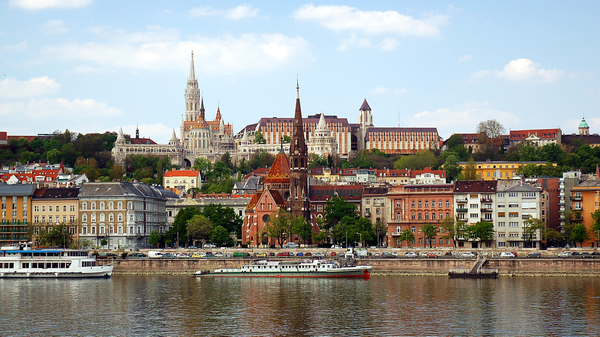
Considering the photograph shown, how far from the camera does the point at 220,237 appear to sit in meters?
119

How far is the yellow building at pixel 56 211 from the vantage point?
118 m

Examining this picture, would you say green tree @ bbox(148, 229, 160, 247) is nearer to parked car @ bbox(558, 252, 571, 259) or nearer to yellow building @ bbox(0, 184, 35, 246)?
yellow building @ bbox(0, 184, 35, 246)

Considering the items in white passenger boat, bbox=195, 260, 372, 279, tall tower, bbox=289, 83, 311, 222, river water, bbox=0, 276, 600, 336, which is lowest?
river water, bbox=0, 276, 600, 336

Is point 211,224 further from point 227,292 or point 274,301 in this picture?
point 274,301

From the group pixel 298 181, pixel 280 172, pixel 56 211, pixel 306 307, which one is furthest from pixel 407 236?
pixel 306 307

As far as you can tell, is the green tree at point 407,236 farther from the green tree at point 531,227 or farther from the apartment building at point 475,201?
the green tree at point 531,227

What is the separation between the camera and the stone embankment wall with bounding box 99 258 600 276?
3585 inches

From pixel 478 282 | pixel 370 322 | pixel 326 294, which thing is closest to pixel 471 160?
pixel 478 282

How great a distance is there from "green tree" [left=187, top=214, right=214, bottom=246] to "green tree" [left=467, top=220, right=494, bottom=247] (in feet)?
109

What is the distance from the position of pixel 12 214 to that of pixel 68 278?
28.4 m

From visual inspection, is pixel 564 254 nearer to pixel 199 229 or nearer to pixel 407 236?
pixel 407 236

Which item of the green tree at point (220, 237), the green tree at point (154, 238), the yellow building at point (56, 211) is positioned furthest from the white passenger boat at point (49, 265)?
the green tree at point (220, 237)

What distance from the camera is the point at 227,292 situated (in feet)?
257

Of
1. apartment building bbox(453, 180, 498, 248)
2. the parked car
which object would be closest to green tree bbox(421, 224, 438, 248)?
apartment building bbox(453, 180, 498, 248)
